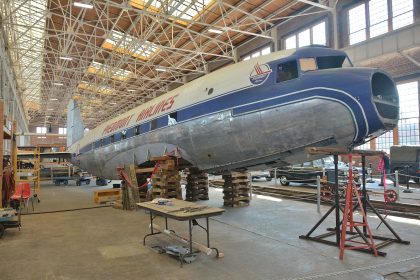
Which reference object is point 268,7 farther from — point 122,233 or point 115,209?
point 122,233

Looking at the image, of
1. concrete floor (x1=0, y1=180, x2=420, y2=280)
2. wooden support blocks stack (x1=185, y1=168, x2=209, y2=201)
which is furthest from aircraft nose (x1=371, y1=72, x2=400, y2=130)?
wooden support blocks stack (x1=185, y1=168, x2=209, y2=201)

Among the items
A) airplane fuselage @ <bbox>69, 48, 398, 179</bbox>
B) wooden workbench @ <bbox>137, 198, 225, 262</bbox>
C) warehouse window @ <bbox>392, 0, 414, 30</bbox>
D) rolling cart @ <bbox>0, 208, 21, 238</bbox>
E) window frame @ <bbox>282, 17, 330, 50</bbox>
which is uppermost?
window frame @ <bbox>282, 17, 330, 50</bbox>

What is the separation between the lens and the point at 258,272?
5.45m

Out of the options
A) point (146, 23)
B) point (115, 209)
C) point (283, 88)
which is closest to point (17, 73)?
point (146, 23)

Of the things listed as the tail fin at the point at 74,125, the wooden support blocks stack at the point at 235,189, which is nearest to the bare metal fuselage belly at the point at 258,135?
the wooden support blocks stack at the point at 235,189

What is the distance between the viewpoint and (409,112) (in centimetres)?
2592

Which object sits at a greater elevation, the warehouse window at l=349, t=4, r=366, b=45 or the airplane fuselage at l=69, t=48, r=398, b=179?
the warehouse window at l=349, t=4, r=366, b=45

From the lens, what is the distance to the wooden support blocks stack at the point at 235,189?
12.6m

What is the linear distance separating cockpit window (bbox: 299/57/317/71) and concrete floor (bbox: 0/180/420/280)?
3802 mm

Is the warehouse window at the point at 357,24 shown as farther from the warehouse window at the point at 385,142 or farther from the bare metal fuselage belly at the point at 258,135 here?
the bare metal fuselage belly at the point at 258,135

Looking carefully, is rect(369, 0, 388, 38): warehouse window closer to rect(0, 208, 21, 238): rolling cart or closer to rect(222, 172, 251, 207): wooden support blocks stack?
rect(222, 172, 251, 207): wooden support blocks stack

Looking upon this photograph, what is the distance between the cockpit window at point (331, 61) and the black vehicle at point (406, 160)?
588 inches

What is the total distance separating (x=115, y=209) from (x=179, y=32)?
20.4 m

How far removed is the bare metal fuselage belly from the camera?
22.2 ft
